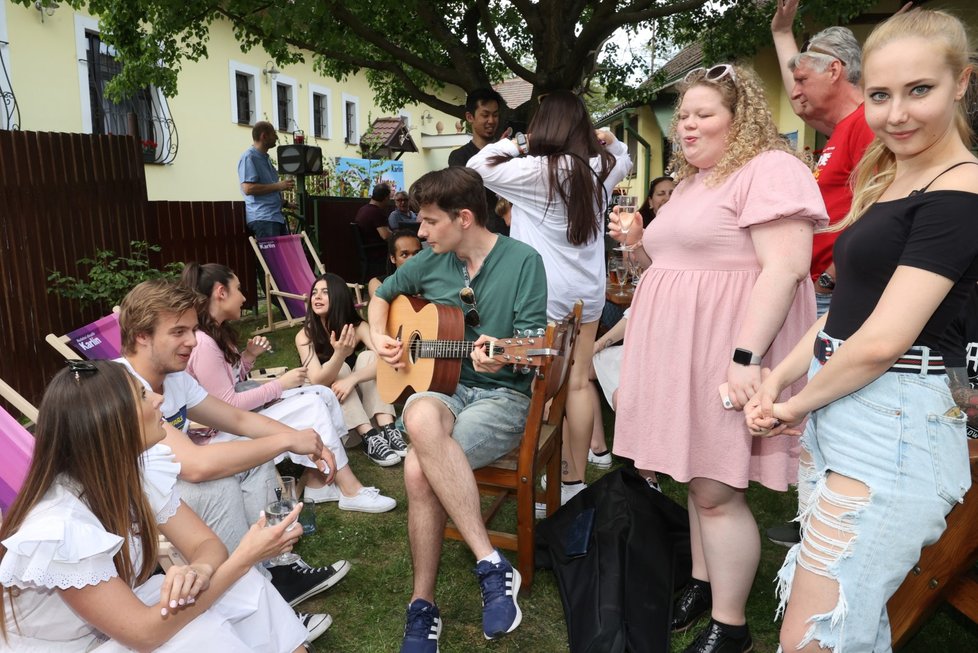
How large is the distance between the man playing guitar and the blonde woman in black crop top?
120cm

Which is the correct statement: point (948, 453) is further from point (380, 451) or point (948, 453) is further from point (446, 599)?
point (380, 451)

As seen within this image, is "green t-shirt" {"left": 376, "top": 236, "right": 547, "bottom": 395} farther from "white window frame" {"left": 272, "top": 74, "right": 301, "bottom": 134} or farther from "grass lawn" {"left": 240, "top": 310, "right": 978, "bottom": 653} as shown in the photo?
"white window frame" {"left": 272, "top": 74, "right": 301, "bottom": 134}

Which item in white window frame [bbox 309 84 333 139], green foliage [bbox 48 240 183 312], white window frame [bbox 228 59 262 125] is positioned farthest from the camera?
white window frame [bbox 309 84 333 139]

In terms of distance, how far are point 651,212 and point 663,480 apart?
336 cm

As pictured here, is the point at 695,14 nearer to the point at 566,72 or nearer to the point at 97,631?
the point at 566,72

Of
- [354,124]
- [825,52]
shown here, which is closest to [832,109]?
[825,52]

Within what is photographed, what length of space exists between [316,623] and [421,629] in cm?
44

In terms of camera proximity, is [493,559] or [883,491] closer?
[883,491]

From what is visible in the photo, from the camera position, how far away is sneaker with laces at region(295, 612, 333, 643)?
252 cm

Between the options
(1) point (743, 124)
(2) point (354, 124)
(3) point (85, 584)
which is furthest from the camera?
(2) point (354, 124)

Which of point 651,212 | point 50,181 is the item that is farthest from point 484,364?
point 50,181

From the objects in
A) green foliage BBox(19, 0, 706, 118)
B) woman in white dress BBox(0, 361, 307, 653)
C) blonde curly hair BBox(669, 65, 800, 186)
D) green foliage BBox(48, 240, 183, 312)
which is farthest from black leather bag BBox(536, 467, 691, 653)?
green foliage BBox(19, 0, 706, 118)

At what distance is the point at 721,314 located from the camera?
205 centimetres

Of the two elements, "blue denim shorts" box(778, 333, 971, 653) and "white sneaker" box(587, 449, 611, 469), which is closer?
"blue denim shorts" box(778, 333, 971, 653)
